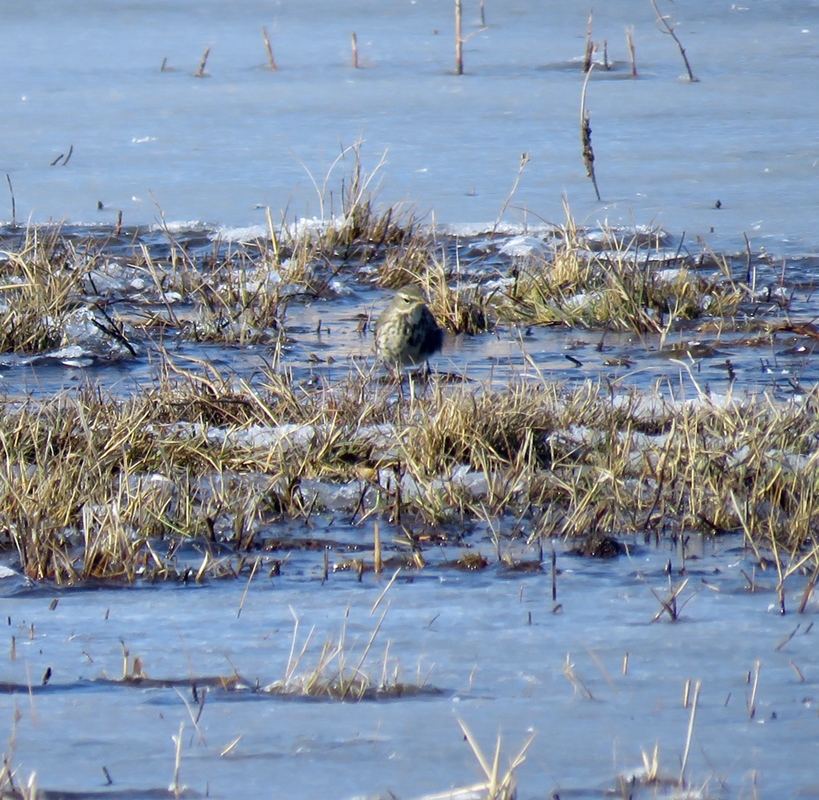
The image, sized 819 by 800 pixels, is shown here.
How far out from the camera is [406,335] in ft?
23.1

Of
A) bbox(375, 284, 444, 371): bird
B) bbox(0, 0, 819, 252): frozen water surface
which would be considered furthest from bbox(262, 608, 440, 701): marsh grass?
bbox(0, 0, 819, 252): frozen water surface

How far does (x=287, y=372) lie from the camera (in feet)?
21.0

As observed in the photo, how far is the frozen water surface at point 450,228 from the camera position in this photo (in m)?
3.32

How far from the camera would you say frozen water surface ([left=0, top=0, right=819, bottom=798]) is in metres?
3.32

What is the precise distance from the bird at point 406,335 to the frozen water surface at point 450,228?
0.34 m

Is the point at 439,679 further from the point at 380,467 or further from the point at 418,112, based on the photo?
the point at 418,112

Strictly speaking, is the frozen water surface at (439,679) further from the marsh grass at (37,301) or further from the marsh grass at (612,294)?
the marsh grass at (612,294)

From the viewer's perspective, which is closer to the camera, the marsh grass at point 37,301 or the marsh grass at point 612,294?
the marsh grass at point 37,301

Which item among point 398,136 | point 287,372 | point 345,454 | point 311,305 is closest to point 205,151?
point 398,136

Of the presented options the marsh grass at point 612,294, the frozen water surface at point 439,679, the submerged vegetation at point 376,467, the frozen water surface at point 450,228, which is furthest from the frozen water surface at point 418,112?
the frozen water surface at point 439,679

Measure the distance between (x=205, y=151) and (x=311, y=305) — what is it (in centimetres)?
538

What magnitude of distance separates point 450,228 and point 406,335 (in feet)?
13.1

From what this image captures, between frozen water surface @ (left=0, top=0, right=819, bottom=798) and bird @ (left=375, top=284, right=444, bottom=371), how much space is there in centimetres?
34

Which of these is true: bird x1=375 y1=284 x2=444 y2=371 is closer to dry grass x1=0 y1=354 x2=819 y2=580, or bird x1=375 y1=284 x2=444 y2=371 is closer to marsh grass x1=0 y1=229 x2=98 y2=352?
dry grass x1=0 y1=354 x2=819 y2=580
